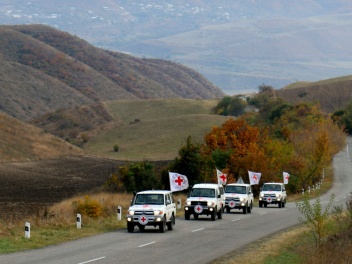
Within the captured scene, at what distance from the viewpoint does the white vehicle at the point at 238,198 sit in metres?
47.3

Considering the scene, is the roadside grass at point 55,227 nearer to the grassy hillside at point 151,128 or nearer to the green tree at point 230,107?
the grassy hillside at point 151,128

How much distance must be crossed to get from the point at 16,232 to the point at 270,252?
922cm

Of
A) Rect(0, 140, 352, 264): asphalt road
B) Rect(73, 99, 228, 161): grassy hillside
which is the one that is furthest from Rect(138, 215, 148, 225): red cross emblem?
Rect(73, 99, 228, 161): grassy hillside

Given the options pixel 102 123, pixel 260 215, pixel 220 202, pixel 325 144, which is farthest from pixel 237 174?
pixel 102 123

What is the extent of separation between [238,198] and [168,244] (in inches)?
724

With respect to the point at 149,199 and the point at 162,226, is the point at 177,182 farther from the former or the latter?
the point at 162,226

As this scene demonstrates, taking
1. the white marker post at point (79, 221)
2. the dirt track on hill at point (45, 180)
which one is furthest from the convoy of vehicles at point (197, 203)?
the dirt track on hill at point (45, 180)

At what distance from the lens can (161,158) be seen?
121 m

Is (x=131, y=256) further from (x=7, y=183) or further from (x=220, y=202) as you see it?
(x=7, y=183)

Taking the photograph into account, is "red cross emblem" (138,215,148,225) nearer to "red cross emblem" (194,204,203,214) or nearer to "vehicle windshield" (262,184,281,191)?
"red cross emblem" (194,204,203,214)

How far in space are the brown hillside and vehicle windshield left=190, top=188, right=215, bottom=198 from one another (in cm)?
4913

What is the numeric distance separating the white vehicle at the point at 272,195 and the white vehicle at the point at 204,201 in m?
14.4

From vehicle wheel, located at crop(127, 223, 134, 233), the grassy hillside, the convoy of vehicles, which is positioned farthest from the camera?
the grassy hillside

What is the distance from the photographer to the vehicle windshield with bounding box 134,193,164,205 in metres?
34.2
